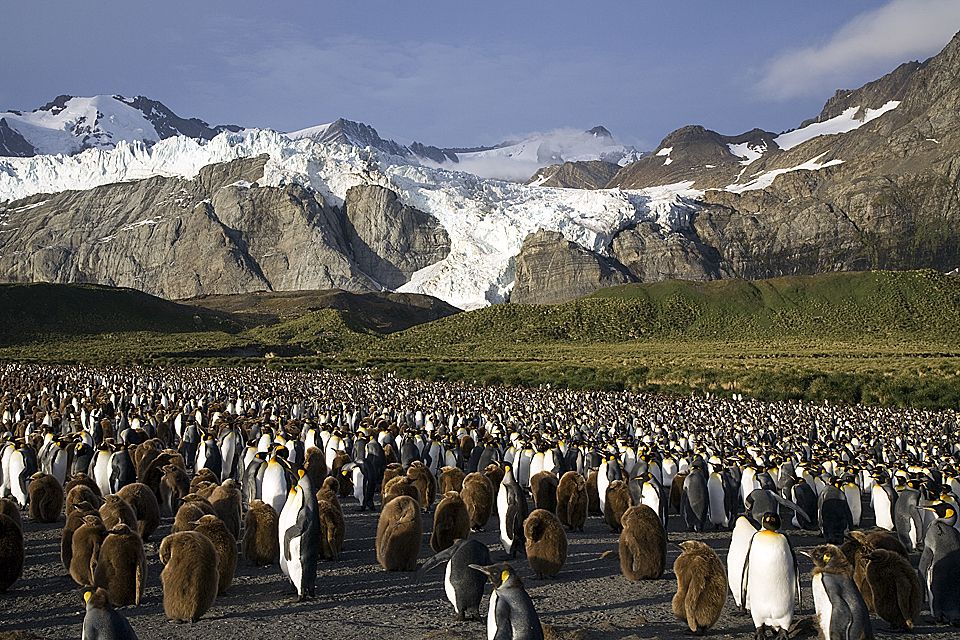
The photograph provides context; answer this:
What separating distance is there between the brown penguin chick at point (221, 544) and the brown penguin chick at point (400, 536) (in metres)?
1.56

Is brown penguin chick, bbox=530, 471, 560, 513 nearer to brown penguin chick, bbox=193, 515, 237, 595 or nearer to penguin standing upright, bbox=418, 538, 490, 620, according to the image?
penguin standing upright, bbox=418, 538, 490, 620

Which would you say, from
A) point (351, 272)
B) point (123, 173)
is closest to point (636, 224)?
point (351, 272)

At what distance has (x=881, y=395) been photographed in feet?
111

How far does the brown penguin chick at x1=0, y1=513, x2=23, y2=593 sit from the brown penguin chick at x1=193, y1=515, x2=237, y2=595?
5.23 feet

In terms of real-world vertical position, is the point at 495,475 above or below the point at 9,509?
below

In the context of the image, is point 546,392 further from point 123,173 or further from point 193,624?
point 123,173

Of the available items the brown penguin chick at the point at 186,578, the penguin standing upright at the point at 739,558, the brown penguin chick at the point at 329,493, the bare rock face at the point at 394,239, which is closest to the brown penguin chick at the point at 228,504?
the brown penguin chick at the point at 329,493

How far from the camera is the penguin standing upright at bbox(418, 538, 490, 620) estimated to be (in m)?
6.82

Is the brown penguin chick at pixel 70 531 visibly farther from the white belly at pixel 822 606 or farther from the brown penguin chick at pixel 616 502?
the white belly at pixel 822 606

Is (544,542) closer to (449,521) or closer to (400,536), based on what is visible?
(449,521)

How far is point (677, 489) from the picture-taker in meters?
11.7

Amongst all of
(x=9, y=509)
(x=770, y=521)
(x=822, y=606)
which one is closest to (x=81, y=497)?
(x=9, y=509)

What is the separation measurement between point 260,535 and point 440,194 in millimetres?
123073

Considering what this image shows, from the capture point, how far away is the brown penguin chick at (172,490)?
10.4 m
